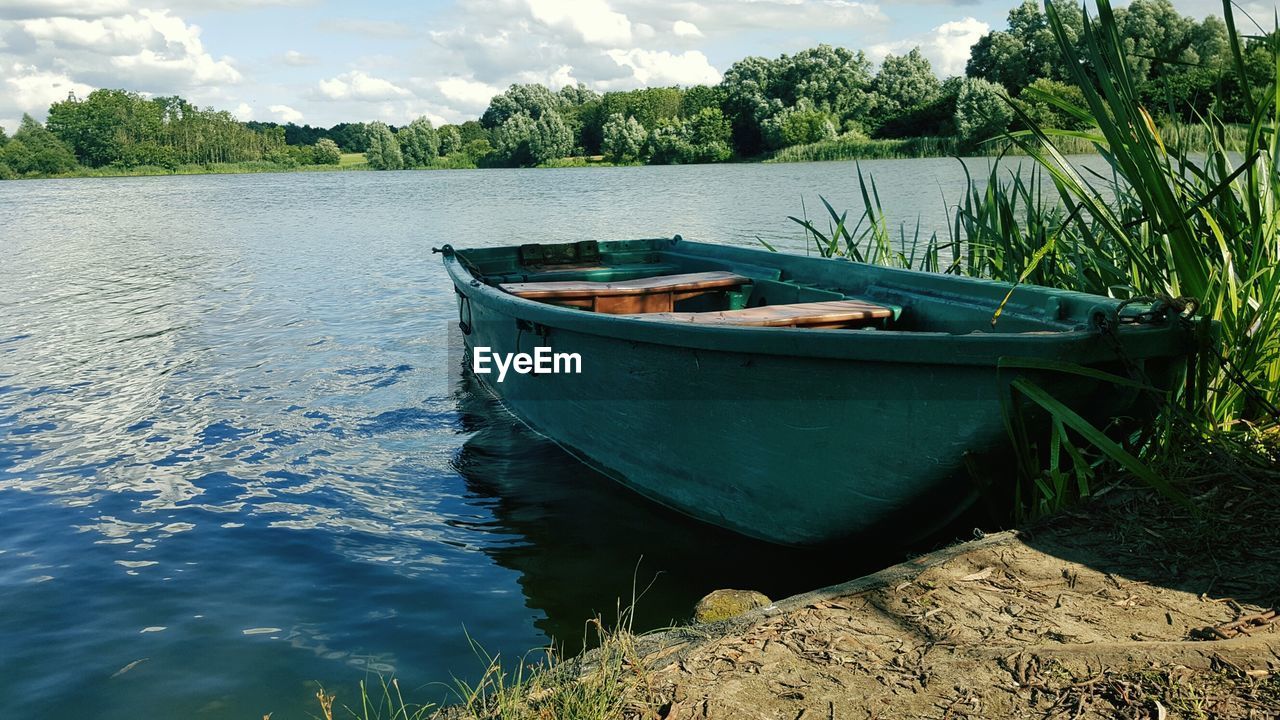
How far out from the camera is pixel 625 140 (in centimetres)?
6556

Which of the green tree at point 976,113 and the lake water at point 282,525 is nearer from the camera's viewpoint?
the lake water at point 282,525

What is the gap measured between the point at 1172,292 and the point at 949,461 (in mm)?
1290

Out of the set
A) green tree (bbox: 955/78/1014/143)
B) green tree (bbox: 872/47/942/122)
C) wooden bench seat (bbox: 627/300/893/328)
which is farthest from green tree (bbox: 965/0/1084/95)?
wooden bench seat (bbox: 627/300/893/328)

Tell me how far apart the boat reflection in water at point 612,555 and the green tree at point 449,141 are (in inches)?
3086

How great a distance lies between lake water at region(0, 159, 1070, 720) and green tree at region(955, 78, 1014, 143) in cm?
3499

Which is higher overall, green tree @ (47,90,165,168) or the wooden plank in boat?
green tree @ (47,90,165,168)

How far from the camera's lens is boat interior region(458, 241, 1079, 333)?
14.4ft

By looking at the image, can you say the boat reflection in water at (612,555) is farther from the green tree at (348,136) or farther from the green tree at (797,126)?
the green tree at (348,136)

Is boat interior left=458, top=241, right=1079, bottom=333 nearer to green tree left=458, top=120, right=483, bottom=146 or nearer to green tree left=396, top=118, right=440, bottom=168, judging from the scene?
green tree left=396, top=118, right=440, bottom=168

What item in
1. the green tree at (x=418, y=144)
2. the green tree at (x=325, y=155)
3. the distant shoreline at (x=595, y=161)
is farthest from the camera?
the green tree at (x=325, y=155)

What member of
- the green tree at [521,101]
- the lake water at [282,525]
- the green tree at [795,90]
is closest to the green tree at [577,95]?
the green tree at [521,101]

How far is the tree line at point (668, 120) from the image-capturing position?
54969 mm

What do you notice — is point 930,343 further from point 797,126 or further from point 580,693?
point 797,126

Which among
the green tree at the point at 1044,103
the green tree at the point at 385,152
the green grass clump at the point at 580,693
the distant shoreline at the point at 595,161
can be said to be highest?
the green tree at the point at 385,152
